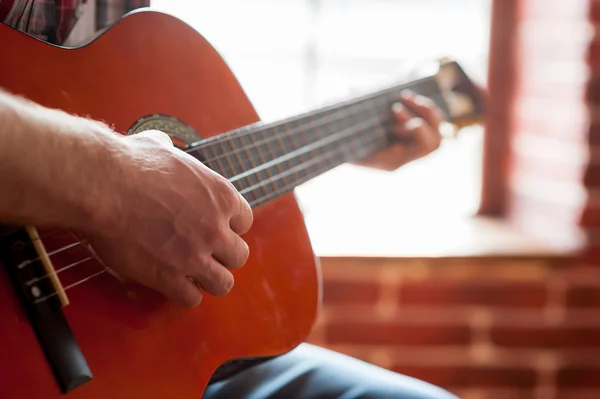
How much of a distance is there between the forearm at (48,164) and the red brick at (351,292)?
37.7 inches

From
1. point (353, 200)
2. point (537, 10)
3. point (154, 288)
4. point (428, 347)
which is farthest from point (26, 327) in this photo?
point (537, 10)

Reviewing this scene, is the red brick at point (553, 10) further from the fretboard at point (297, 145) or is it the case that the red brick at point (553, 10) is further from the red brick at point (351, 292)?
the red brick at point (351, 292)

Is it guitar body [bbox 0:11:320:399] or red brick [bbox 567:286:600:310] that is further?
red brick [bbox 567:286:600:310]

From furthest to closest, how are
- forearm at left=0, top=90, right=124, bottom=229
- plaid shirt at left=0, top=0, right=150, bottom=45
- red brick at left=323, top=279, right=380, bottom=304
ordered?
1. red brick at left=323, top=279, right=380, bottom=304
2. plaid shirt at left=0, top=0, right=150, bottom=45
3. forearm at left=0, top=90, right=124, bottom=229

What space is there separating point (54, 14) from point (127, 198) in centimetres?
33

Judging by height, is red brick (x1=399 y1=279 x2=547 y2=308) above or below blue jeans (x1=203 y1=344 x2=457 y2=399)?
below

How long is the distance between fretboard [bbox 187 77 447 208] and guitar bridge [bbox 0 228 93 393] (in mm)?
210

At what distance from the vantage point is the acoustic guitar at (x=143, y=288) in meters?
0.55

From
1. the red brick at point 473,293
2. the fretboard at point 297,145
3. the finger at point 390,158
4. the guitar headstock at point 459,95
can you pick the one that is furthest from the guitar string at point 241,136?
the red brick at point 473,293

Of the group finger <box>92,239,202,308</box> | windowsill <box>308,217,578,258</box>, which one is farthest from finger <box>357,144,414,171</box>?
finger <box>92,239,202,308</box>

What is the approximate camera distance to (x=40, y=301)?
0.55 meters

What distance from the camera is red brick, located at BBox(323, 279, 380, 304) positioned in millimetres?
1471

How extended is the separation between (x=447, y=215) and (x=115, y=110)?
1.18 m

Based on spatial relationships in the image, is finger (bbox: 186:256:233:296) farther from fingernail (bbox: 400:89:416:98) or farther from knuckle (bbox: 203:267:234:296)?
fingernail (bbox: 400:89:416:98)
